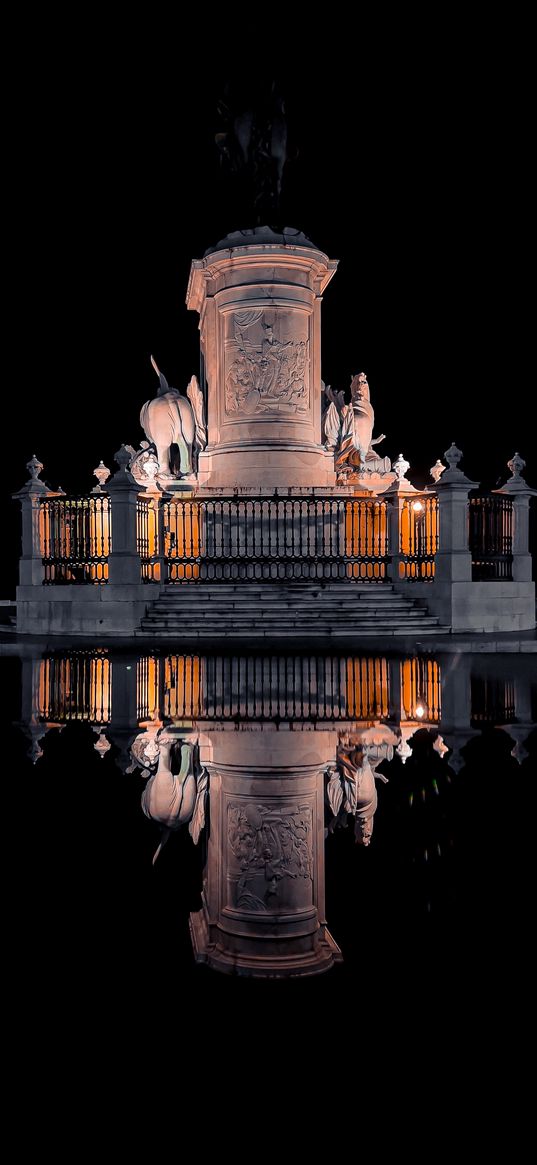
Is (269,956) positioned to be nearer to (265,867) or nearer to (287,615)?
(265,867)

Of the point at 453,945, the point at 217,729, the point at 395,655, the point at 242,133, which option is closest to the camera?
the point at 453,945

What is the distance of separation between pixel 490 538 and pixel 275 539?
442cm

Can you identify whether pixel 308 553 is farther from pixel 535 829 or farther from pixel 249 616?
pixel 535 829

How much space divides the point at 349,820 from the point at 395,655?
8699mm

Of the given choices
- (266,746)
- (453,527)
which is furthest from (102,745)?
(453,527)

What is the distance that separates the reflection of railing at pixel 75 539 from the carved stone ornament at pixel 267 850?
13970 millimetres

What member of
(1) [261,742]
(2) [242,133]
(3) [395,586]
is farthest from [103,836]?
(2) [242,133]

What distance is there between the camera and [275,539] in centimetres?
2108

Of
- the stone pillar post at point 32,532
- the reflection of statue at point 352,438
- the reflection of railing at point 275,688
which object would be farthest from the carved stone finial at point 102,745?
the reflection of statue at point 352,438

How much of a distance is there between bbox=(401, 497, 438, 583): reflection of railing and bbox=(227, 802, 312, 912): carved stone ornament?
13886 millimetres

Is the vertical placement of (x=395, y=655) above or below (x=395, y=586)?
below

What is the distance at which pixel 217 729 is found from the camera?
7.91 m

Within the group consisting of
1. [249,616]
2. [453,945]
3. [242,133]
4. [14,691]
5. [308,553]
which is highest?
[242,133]

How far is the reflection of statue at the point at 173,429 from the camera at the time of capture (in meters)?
24.0
